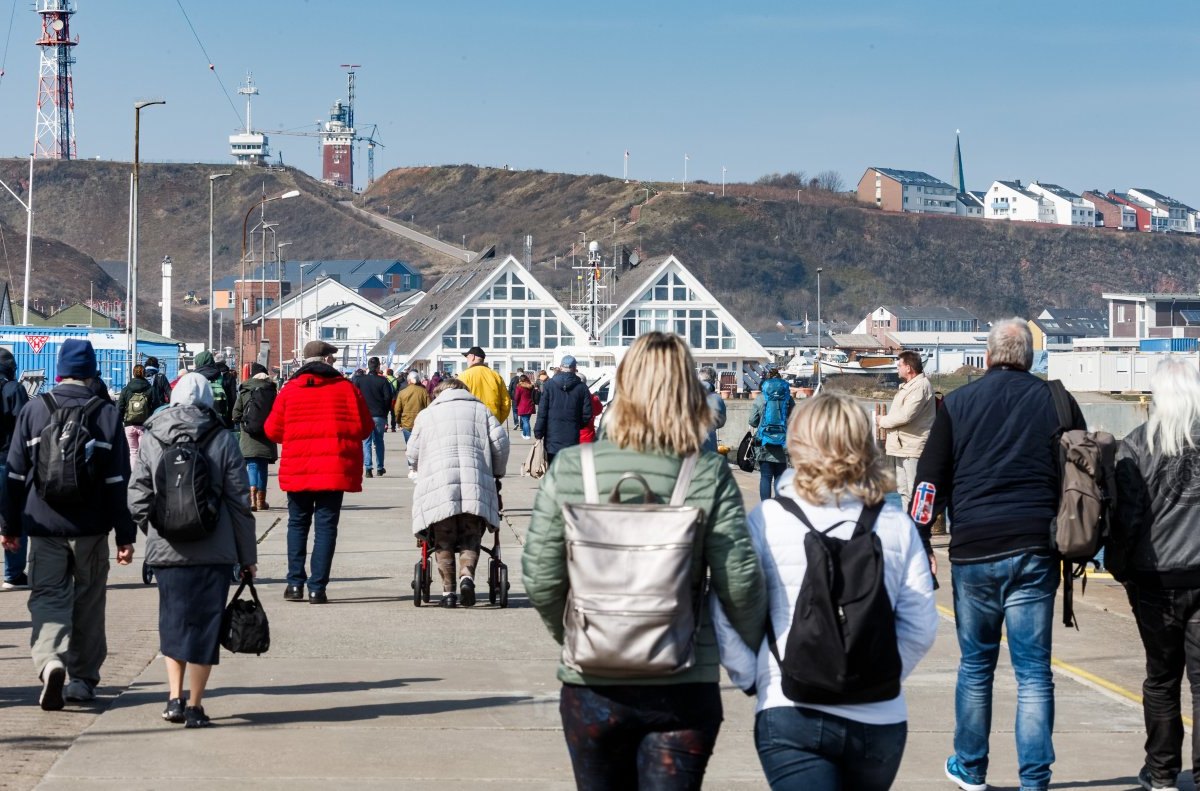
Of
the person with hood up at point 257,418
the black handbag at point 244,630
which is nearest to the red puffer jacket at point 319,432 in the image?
the black handbag at point 244,630

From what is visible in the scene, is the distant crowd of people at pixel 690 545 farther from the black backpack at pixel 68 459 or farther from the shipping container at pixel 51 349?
the shipping container at pixel 51 349

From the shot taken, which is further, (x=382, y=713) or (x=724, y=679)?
(x=724, y=679)

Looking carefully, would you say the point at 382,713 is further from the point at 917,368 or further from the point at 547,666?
the point at 917,368

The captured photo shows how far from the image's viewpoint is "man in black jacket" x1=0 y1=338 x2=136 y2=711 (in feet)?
27.0

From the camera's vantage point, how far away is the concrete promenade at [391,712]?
698 centimetres

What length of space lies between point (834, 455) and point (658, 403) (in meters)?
0.50

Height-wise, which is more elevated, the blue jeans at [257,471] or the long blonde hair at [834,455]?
the long blonde hair at [834,455]

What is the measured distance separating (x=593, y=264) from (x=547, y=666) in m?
77.4

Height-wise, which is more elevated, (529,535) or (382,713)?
(529,535)

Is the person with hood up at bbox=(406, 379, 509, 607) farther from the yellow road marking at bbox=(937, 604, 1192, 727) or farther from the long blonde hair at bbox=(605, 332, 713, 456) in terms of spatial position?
the long blonde hair at bbox=(605, 332, 713, 456)

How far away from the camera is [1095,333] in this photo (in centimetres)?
18575

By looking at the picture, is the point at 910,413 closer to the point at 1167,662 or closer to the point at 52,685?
the point at 1167,662

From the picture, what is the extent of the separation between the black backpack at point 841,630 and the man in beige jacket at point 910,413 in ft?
35.2

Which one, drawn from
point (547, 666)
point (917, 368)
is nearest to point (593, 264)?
point (917, 368)
